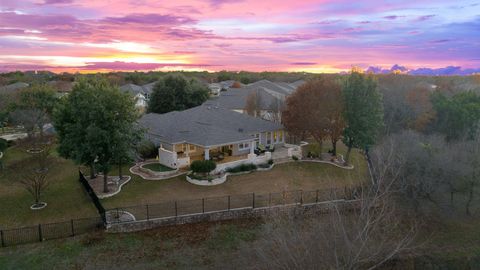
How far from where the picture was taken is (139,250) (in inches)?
661

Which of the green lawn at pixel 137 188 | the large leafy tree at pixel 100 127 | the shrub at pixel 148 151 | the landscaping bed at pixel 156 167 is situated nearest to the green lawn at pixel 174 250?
the green lawn at pixel 137 188

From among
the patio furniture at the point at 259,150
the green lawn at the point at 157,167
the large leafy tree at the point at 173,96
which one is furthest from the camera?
the large leafy tree at the point at 173,96

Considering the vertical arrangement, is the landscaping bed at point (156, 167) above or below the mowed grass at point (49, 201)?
above

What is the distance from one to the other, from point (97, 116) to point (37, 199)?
245 inches

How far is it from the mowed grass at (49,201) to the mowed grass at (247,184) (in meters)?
1.79

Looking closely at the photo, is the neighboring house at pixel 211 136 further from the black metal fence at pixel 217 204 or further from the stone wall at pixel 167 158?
the black metal fence at pixel 217 204

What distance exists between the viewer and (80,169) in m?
29.0

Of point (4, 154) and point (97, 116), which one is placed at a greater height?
point (97, 116)

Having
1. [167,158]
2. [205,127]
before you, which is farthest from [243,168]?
[167,158]

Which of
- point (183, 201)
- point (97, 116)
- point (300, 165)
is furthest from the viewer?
point (300, 165)

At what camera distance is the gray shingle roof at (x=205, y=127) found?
30.0 metres

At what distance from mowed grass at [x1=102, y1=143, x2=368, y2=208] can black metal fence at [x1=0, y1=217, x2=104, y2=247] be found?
236cm

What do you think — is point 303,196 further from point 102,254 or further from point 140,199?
point 102,254

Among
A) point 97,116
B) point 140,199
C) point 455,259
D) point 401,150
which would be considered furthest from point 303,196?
point 97,116
